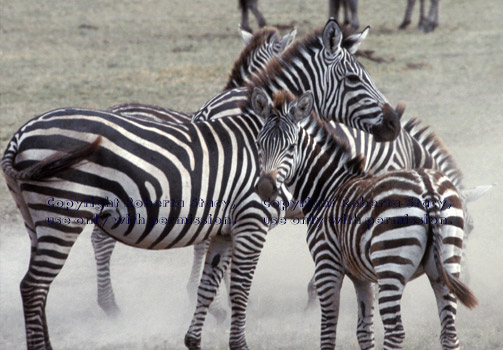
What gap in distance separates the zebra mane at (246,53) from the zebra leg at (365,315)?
8.71 feet

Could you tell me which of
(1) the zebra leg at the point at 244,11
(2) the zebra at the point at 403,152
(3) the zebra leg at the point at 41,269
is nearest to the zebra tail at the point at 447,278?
(2) the zebra at the point at 403,152

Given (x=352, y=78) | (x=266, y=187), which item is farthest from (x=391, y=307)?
(x=352, y=78)

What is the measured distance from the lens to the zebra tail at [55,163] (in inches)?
171

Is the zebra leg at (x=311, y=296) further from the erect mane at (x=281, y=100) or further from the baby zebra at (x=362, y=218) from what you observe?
the erect mane at (x=281, y=100)

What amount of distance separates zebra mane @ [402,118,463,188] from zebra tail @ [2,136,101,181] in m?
2.96

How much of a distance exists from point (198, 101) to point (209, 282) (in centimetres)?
757

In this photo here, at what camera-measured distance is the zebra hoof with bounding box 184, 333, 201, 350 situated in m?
5.27

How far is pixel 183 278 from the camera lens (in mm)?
7055

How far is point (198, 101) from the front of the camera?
495 inches

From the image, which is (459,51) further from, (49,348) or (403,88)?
(49,348)

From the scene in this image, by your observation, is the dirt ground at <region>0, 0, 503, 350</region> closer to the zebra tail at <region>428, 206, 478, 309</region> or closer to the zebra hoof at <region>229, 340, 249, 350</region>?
the zebra hoof at <region>229, 340, 249, 350</region>

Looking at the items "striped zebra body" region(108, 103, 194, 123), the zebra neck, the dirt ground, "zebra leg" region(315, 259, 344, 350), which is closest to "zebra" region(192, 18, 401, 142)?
the zebra neck

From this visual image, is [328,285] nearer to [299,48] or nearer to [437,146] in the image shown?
[299,48]

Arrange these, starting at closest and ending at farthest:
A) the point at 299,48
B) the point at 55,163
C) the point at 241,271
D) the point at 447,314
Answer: the point at 447,314
the point at 55,163
the point at 241,271
the point at 299,48
